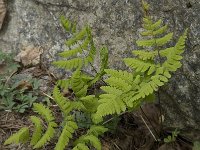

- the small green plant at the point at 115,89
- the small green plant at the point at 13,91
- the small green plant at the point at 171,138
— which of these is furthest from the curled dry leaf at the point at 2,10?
the small green plant at the point at 171,138

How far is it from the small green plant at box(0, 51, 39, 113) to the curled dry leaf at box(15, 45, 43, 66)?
0.19 m

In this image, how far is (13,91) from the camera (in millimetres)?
3377

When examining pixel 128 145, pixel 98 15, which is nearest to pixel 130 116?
pixel 128 145

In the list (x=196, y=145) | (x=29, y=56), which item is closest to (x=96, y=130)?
(x=196, y=145)

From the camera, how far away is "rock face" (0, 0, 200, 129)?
293 centimetres

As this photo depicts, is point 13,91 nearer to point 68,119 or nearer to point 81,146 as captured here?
point 68,119

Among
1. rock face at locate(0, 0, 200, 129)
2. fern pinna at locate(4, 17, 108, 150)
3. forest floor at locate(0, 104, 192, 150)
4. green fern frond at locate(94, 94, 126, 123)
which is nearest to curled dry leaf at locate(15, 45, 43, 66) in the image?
rock face at locate(0, 0, 200, 129)

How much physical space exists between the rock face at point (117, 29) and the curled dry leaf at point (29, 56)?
5 centimetres

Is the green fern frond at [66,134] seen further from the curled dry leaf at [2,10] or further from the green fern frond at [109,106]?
the curled dry leaf at [2,10]

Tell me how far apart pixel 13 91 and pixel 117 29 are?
1.16 m

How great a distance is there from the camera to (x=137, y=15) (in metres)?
3.22

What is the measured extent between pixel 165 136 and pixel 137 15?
1.11 m

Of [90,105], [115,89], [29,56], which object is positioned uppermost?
[115,89]

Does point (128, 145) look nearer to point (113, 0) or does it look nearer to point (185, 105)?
point (185, 105)
